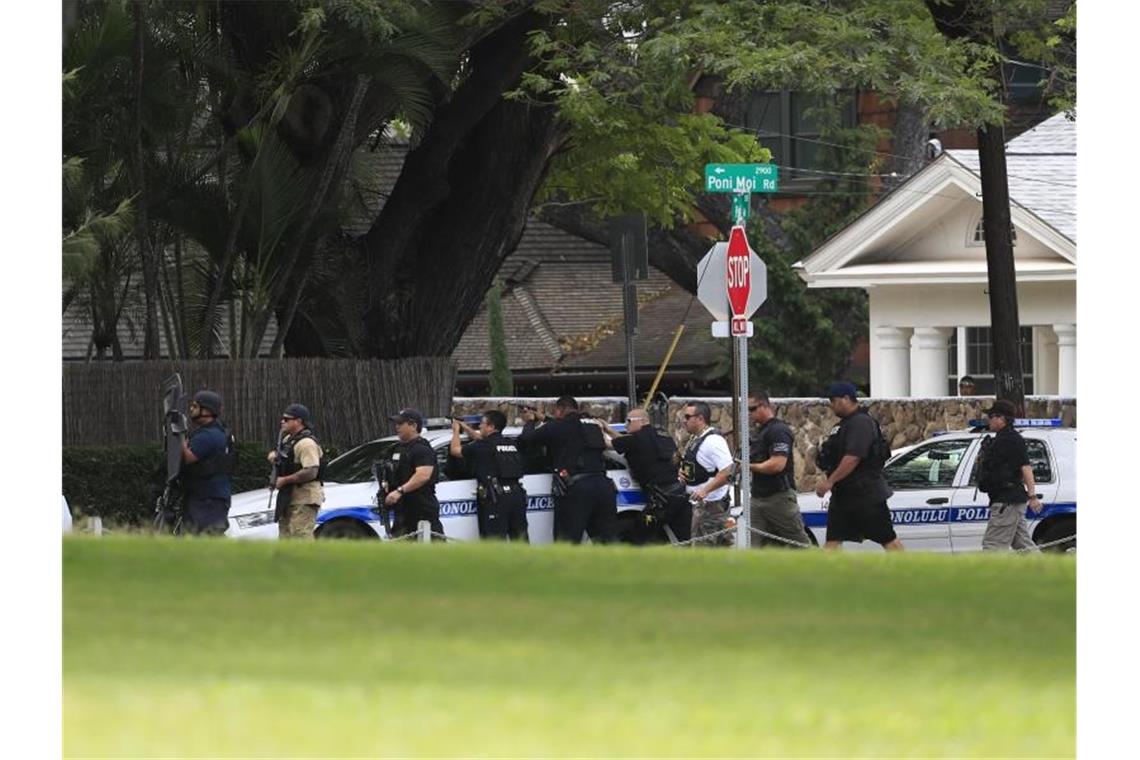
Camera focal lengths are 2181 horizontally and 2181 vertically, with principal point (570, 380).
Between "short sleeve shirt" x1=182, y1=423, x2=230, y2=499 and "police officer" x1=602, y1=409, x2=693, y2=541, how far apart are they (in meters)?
3.76

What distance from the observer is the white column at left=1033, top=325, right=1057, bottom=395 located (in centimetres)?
3238

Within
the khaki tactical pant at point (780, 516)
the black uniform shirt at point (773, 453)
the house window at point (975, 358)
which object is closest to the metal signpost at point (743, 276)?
the khaki tactical pant at point (780, 516)

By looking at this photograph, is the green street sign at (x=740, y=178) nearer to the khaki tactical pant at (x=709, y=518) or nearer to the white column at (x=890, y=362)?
the khaki tactical pant at (x=709, y=518)

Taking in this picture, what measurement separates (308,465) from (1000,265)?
8201 millimetres

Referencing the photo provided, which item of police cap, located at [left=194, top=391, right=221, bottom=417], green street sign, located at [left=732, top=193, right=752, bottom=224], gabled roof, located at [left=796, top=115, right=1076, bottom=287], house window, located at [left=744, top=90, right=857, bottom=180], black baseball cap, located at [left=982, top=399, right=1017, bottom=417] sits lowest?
black baseball cap, located at [left=982, top=399, right=1017, bottom=417]

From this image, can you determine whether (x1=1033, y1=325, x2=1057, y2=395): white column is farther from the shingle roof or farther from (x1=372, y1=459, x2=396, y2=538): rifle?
(x1=372, y1=459, x2=396, y2=538): rifle

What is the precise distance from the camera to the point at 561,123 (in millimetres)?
24469

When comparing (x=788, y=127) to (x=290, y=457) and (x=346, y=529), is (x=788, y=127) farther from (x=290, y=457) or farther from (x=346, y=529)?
(x=290, y=457)

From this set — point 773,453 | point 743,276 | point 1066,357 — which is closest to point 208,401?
point 743,276

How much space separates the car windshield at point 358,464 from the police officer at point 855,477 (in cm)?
436

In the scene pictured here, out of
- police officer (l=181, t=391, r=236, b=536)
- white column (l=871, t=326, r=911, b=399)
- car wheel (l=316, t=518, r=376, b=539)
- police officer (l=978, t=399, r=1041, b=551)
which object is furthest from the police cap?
white column (l=871, t=326, r=911, b=399)

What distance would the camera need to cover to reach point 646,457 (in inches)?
739
